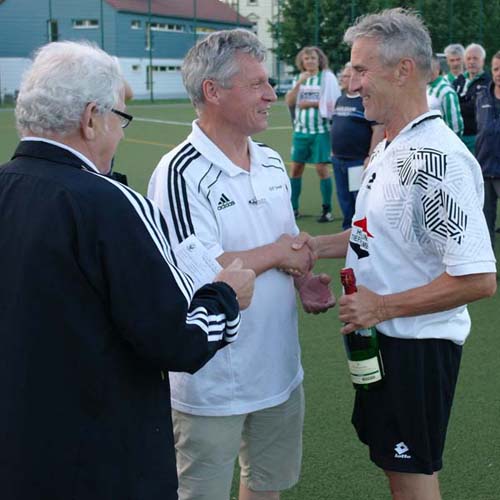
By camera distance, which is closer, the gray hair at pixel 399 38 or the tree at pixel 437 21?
the gray hair at pixel 399 38

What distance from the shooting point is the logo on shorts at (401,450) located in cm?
270

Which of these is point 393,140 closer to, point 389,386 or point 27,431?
point 389,386

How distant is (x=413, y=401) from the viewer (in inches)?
105

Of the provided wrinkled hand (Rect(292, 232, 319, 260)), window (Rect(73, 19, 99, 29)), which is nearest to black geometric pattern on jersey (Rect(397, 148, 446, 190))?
wrinkled hand (Rect(292, 232, 319, 260))

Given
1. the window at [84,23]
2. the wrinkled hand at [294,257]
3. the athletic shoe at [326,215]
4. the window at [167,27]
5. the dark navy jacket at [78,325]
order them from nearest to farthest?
the dark navy jacket at [78,325]
the wrinkled hand at [294,257]
the athletic shoe at [326,215]
the window at [84,23]
the window at [167,27]

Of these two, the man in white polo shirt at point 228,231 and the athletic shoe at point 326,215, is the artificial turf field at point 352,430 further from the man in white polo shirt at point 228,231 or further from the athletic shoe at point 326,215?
the athletic shoe at point 326,215

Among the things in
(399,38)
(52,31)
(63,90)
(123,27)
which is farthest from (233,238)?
(123,27)

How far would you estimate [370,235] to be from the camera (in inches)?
105

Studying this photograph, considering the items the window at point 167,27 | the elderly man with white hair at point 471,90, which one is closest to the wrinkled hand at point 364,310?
the elderly man with white hair at point 471,90

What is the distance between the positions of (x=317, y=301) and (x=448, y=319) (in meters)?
0.58

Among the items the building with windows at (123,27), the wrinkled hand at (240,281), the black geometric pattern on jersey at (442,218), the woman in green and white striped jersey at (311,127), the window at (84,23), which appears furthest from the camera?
the window at (84,23)

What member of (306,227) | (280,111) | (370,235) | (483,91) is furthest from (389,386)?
(280,111)

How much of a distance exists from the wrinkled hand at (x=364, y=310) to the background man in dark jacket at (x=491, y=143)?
5123mm

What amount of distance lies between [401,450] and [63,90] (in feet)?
5.12
